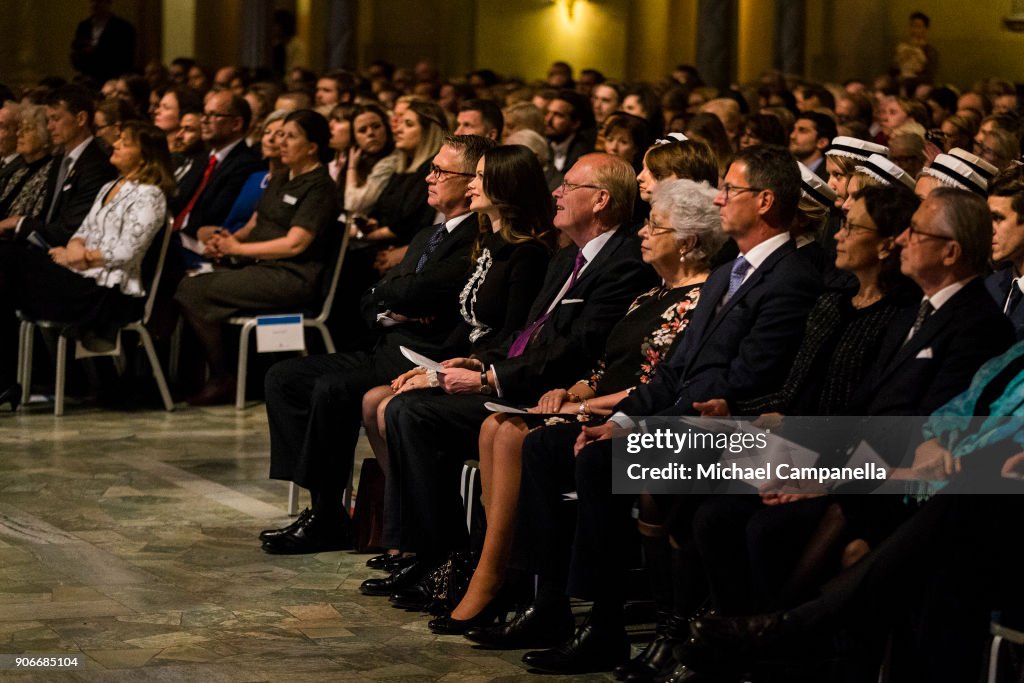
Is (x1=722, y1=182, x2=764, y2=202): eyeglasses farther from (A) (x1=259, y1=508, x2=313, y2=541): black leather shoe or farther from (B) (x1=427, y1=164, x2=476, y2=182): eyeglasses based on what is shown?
(A) (x1=259, y1=508, x2=313, y2=541): black leather shoe

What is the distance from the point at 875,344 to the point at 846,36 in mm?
18706

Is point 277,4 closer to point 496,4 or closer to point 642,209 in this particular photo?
point 496,4

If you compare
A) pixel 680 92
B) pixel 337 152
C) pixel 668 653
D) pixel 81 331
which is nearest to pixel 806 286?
pixel 668 653

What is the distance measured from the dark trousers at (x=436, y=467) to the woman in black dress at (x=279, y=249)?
10.0ft

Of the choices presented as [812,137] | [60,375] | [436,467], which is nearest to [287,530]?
[436,467]

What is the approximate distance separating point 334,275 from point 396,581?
3262 millimetres

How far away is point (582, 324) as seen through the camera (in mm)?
4961

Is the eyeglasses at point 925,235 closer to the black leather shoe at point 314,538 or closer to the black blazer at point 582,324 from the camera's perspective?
the black blazer at point 582,324

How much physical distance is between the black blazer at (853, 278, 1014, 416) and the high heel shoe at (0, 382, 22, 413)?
17.0ft

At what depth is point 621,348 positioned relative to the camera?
4785mm

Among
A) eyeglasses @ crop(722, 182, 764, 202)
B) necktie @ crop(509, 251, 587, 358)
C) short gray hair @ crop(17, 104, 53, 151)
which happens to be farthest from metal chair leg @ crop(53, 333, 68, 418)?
eyeglasses @ crop(722, 182, 764, 202)

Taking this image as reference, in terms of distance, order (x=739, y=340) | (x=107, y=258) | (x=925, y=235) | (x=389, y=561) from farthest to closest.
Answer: (x=107, y=258)
(x=389, y=561)
(x=739, y=340)
(x=925, y=235)

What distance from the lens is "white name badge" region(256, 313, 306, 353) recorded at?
319 inches

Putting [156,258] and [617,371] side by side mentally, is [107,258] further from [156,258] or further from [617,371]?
[617,371]
